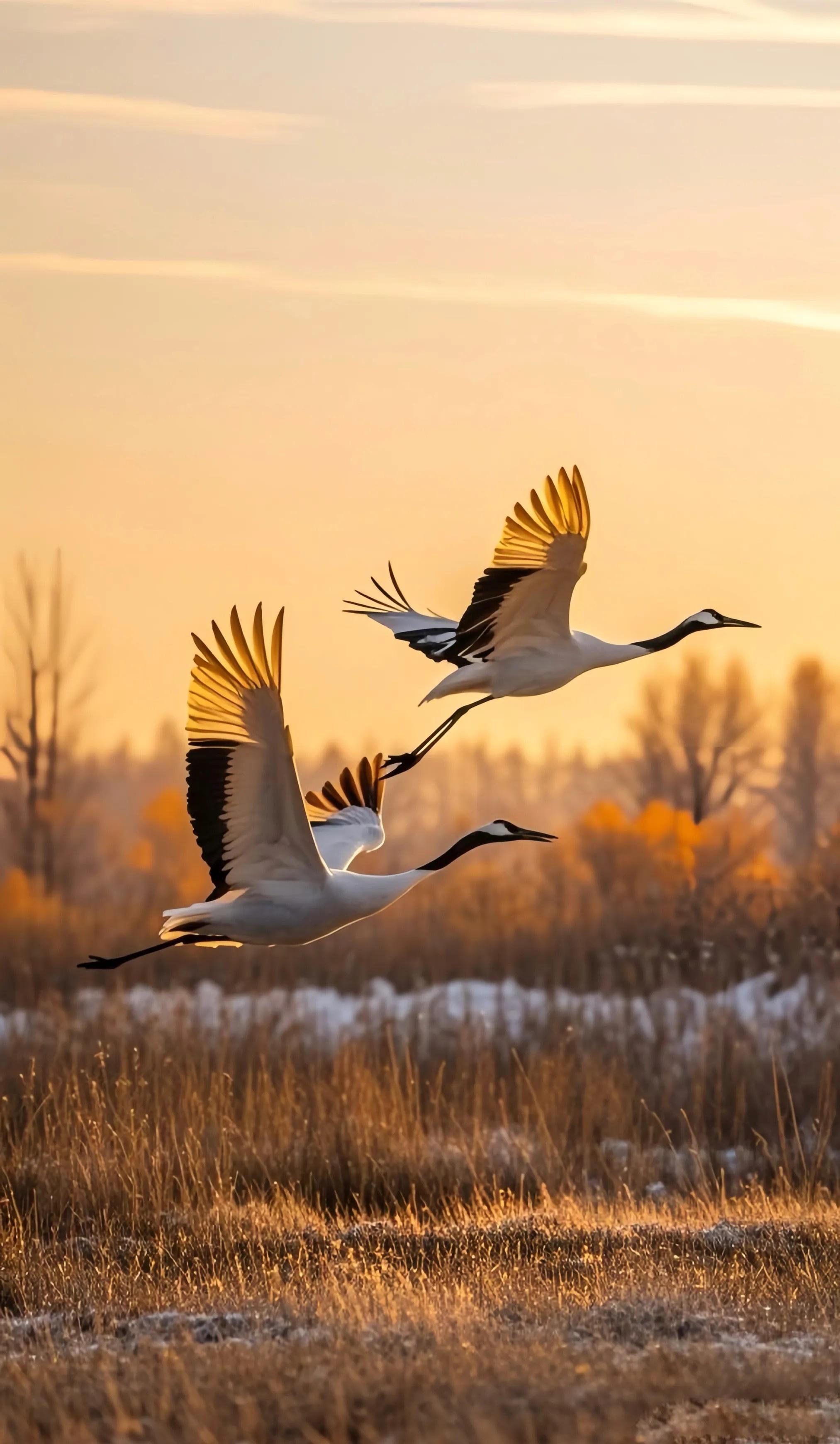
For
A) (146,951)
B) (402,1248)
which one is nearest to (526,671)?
(146,951)

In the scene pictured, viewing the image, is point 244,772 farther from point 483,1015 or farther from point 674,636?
point 483,1015

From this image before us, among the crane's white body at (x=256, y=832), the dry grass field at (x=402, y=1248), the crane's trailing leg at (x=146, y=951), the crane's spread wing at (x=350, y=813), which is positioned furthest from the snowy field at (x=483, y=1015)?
the crane's white body at (x=256, y=832)

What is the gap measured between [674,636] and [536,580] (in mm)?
729

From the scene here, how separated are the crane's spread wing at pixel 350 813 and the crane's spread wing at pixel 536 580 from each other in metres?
1.05

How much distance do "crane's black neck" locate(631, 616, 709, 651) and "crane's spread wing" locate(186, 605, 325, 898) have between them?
133 centimetres

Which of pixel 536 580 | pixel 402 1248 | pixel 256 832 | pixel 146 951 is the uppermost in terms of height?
pixel 536 580

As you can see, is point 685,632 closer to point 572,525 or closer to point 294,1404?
point 572,525

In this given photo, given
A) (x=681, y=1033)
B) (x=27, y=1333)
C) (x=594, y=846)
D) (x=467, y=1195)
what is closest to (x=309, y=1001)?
(x=681, y=1033)

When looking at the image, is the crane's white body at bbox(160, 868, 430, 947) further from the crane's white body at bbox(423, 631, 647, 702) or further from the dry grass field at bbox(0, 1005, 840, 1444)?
the dry grass field at bbox(0, 1005, 840, 1444)

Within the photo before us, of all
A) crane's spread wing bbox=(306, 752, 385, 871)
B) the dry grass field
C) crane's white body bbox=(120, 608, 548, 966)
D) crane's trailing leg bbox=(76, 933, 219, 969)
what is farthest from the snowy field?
crane's white body bbox=(120, 608, 548, 966)

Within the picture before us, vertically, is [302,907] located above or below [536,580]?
below

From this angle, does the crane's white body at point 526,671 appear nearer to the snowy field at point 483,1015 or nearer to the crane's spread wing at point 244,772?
the crane's spread wing at point 244,772

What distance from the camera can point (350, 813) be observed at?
25.9 ft

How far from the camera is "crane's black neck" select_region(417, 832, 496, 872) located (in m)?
6.46
